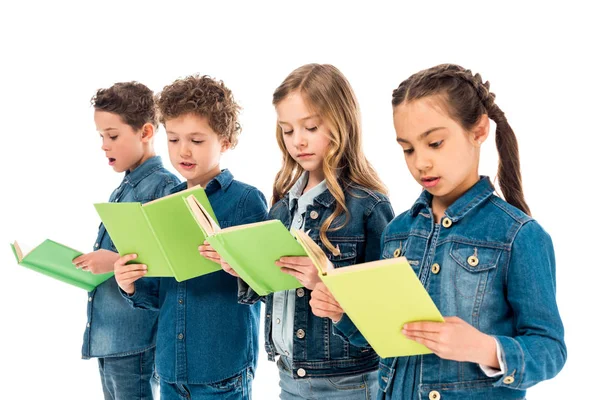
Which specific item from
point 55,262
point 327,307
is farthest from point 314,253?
point 55,262

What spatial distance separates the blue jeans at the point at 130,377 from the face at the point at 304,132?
1.23 metres

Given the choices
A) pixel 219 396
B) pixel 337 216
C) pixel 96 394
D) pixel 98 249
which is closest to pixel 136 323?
pixel 98 249

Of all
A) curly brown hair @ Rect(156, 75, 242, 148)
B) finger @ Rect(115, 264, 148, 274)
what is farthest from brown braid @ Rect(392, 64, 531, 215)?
finger @ Rect(115, 264, 148, 274)

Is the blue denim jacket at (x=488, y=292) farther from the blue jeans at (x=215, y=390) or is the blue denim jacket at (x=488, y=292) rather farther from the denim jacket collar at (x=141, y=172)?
the denim jacket collar at (x=141, y=172)

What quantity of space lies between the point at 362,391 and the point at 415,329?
70 cm

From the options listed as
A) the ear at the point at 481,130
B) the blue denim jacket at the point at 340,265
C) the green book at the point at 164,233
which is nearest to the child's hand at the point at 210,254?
the green book at the point at 164,233

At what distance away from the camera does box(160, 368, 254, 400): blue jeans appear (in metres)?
2.47

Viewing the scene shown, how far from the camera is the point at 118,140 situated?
10.1ft

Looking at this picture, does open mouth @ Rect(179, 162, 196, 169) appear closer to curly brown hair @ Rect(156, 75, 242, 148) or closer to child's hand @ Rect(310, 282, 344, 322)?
curly brown hair @ Rect(156, 75, 242, 148)

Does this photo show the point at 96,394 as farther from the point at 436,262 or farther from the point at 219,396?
the point at 436,262

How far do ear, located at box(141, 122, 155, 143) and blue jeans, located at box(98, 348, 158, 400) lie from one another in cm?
93

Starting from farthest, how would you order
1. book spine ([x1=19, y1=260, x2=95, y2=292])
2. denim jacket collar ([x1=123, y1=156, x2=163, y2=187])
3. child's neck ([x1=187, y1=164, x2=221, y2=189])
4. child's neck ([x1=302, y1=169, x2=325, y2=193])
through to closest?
denim jacket collar ([x1=123, y1=156, x2=163, y2=187])
book spine ([x1=19, y1=260, x2=95, y2=292])
child's neck ([x1=187, y1=164, x2=221, y2=189])
child's neck ([x1=302, y1=169, x2=325, y2=193])

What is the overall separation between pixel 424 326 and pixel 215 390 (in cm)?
114

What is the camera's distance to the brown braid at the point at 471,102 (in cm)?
179
